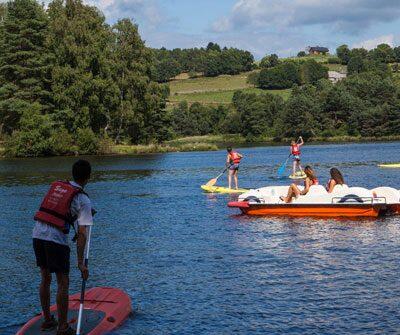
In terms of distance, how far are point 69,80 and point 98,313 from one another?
211ft

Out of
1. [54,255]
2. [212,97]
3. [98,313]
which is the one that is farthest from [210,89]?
[54,255]

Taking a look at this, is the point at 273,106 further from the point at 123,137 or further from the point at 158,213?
the point at 158,213

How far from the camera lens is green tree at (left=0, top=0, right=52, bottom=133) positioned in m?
75.5

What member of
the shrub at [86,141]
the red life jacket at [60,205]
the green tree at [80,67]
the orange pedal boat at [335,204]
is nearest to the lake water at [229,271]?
the orange pedal boat at [335,204]

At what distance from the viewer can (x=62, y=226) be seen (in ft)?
28.2

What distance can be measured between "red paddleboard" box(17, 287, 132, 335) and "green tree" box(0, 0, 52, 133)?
66454mm

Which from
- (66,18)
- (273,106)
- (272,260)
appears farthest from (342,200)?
(273,106)

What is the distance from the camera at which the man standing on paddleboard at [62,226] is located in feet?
28.1

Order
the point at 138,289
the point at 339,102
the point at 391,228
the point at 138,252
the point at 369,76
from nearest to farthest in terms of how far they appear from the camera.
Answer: the point at 138,289
the point at 138,252
the point at 391,228
the point at 339,102
the point at 369,76

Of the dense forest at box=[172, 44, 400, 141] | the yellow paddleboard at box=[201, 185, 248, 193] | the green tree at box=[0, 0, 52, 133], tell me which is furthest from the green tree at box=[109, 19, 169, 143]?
the yellow paddleboard at box=[201, 185, 248, 193]

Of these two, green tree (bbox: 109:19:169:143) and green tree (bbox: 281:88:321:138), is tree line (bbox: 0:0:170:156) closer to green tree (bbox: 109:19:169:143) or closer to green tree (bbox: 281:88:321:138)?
green tree (bbox: 109:19:169:143)

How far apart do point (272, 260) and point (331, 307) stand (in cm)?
357

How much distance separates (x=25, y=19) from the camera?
3034 inches

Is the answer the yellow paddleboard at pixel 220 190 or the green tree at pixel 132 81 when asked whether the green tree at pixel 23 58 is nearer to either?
the green tree at pixel 132 81
